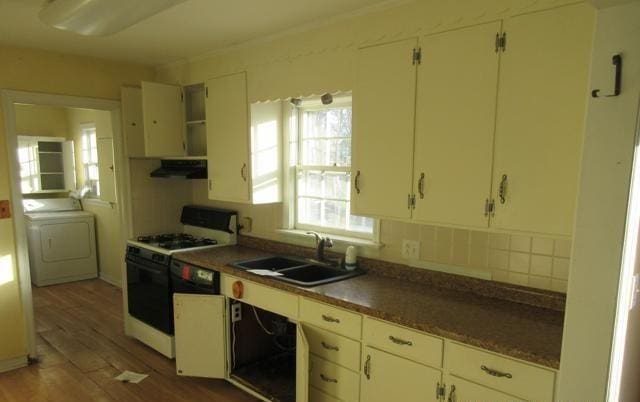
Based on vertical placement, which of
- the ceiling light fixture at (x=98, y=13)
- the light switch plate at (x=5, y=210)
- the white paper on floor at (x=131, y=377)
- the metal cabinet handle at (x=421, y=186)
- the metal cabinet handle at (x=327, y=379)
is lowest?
the white paper on floor at (x=131, y=377)

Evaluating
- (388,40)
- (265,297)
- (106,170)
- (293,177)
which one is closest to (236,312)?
(265,297)

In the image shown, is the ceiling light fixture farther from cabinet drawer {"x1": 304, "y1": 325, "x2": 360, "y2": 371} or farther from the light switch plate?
cabinet drawer {"x1": 304, "y1": 325, "x2": 360, "y2": 371}

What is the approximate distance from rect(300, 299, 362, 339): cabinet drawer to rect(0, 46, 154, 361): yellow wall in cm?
240

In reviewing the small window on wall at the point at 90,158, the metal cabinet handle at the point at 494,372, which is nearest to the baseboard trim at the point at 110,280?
the small window on wall at the point at 90,158

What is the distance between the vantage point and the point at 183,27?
268 centimetres

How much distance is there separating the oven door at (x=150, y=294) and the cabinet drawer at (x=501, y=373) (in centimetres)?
219

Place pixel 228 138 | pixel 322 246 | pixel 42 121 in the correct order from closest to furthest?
1. pixel 322 246
2. pixel 228 138
3. pixel 42 121

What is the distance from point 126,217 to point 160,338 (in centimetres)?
115

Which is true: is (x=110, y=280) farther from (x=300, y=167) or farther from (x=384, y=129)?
(x=384, y=129)

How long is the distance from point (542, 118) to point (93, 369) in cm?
338

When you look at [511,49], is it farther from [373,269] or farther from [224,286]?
[224,286]

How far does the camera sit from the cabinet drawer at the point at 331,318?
204cm

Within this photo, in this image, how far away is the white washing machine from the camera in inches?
200

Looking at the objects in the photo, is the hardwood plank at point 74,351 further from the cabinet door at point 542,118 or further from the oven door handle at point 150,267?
the cabinet door at point 542,118
